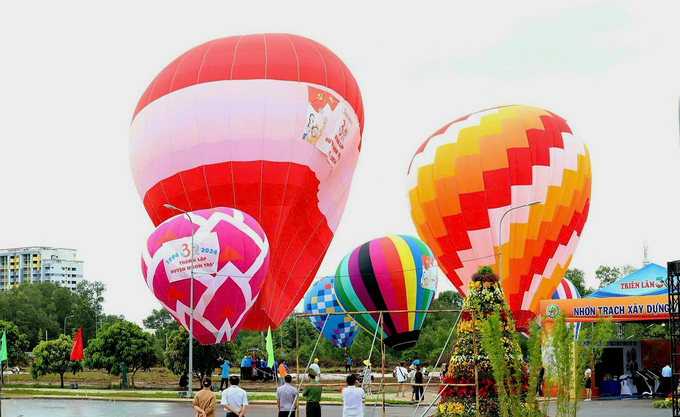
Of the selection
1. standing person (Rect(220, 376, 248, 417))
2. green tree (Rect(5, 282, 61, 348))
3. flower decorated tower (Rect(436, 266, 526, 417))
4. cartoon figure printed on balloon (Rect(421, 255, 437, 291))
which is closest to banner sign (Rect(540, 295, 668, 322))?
cartoon figure printed on balloon (Rect(421, 255, 437, 291))

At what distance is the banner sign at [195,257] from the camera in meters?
32.8

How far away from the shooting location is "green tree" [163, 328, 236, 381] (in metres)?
39.9

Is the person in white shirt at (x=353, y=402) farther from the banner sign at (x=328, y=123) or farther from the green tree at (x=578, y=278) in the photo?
the green tree at (x=578, y=278)

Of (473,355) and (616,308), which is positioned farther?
(616,308)

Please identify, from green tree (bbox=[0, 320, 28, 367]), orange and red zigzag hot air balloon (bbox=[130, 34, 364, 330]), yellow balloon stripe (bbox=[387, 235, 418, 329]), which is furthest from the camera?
green tree (bbox=[0, 320, 28, 367])

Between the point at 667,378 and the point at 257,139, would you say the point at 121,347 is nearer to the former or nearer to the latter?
the point at 257,139

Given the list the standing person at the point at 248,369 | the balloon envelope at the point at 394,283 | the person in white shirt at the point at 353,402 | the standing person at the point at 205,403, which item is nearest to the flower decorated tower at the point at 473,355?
the person in white shirt at the point at 353,402

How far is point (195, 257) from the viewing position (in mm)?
32750

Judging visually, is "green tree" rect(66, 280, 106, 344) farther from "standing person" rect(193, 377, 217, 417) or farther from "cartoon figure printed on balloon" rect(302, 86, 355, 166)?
"standing person" rect(193, 377, 217, 417)

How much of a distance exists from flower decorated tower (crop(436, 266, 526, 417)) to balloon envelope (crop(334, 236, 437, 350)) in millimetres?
28506

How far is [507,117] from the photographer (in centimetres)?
4200

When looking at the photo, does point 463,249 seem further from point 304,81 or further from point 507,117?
point 304,81

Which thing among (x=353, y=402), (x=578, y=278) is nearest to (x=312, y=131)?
(x=353, y=402)

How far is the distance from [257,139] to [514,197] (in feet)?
40.1
